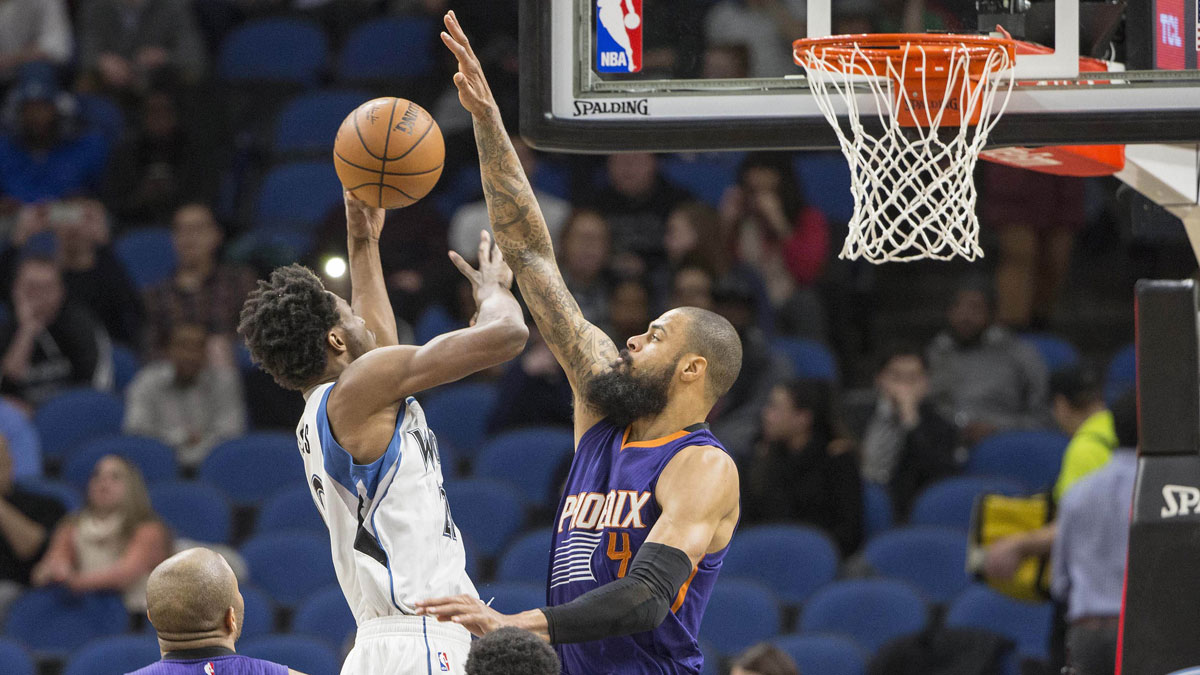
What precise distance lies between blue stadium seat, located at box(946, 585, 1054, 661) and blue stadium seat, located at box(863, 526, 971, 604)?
0.21m

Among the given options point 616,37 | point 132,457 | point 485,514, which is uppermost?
point 616,37

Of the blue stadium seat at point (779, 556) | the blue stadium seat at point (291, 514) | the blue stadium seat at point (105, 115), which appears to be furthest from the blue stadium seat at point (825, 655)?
the blue stadium seat at point (105, 115)

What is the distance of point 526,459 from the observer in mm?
8203

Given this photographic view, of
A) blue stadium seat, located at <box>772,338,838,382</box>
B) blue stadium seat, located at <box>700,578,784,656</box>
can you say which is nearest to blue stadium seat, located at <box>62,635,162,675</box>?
blue stadium seat, located at <box>700,578,784,656</box>

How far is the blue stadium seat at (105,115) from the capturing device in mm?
10844

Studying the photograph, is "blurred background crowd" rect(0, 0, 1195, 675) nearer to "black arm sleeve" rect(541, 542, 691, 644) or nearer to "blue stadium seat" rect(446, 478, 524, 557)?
"blue stadium seat" rect(446, 478, 524, 557)

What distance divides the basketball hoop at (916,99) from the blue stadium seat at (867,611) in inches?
119

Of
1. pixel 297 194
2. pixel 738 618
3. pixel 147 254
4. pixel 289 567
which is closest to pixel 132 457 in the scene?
pixel 289 567

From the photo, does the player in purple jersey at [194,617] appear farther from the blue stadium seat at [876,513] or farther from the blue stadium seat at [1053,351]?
the blue stadium seat at [1053,351]

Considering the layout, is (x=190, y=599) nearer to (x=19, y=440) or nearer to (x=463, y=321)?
(x=19, y=440)

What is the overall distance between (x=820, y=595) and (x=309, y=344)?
3.66 m

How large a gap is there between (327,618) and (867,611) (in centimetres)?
240

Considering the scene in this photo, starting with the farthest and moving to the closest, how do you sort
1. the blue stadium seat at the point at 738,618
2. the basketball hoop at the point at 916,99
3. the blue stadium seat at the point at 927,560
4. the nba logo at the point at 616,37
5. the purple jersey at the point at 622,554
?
the blue stadium seat at the point at 927,560, the blue stadium seat at the point at 738,618, the nba logo at the point at 616,37, the basketball hoop at the point at 916,99, the purple jersey at the point at 622,554

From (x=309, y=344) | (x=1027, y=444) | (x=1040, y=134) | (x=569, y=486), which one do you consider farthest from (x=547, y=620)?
(x=1027, y=444)
